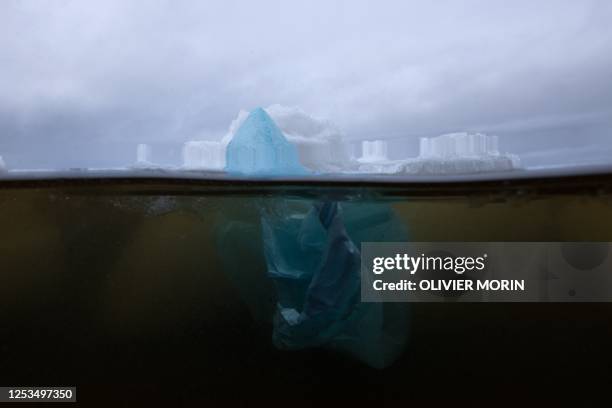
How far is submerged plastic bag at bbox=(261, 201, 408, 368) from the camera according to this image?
130 centimetres

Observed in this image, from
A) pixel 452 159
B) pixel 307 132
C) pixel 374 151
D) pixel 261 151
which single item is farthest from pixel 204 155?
pixel 452 159

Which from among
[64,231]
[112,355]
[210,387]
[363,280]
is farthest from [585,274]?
[64,231]

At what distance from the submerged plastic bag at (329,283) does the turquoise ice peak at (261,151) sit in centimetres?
18

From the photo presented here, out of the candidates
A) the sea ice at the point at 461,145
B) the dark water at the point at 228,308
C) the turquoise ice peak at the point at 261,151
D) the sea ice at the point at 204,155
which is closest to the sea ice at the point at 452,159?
the sea ice at the point at 461,145

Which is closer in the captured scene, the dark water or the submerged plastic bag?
the submerged plastic bag

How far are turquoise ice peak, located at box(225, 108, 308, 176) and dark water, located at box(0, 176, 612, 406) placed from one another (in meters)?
0.11

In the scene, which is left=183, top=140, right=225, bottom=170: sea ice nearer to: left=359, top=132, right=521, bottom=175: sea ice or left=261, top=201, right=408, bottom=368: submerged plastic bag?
left=261, top=201, right=408, bottom=368: submerged plastic bag

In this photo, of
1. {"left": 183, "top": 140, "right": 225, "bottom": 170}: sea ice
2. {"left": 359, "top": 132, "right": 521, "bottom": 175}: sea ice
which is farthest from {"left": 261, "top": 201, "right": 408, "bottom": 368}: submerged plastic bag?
{"left": 183, "top": 140, "right": 225, "bottom": 170}: sea ice

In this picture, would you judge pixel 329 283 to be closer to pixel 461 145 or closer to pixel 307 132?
pixel 307 132

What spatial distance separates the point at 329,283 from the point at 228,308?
0.53 metres

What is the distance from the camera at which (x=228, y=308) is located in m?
1.60

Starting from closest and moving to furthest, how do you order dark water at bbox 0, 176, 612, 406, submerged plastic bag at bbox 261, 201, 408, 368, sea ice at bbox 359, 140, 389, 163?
submerged plastic bag at bbox 261, 201, 408, 368
sea ice at bbox 359, 140, 389, 163
dark water at bbox 0, 176, 612, 406

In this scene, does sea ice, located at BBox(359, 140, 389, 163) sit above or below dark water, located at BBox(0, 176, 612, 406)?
above

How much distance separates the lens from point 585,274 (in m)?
1.43
